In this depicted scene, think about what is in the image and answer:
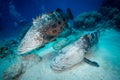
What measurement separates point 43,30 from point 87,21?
601 cm

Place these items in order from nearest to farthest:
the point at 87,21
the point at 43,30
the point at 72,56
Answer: the point at 72,56
the point at 43,30
the point at 87,21

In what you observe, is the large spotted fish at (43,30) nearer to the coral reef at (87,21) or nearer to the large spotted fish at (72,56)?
the large spotted fish at (72,56)

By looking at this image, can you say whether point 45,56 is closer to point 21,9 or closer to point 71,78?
point 71,78

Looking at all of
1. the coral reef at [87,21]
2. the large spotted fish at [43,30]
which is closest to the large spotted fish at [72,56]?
the large spotted fish at [43,30]

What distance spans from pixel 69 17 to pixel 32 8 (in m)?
22.0

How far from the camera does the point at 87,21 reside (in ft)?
31.7

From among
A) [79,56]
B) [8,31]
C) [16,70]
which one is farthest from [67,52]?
[8,31]

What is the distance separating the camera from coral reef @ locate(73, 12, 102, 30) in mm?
9555

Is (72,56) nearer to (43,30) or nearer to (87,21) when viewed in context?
(43,30)

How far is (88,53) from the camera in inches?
187

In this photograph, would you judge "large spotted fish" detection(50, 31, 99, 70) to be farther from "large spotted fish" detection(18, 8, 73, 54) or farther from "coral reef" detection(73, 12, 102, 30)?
"coral reef" detection(73, 12, 102, 30)

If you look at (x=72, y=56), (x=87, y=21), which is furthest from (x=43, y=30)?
(x=87, y=21)

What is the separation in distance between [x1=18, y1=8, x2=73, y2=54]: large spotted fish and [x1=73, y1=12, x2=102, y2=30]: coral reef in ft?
15.5

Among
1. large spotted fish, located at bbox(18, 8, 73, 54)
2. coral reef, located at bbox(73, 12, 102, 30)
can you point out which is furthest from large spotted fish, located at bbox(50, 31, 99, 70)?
coral reef, located at bbox(73, 12, 102, 30)
